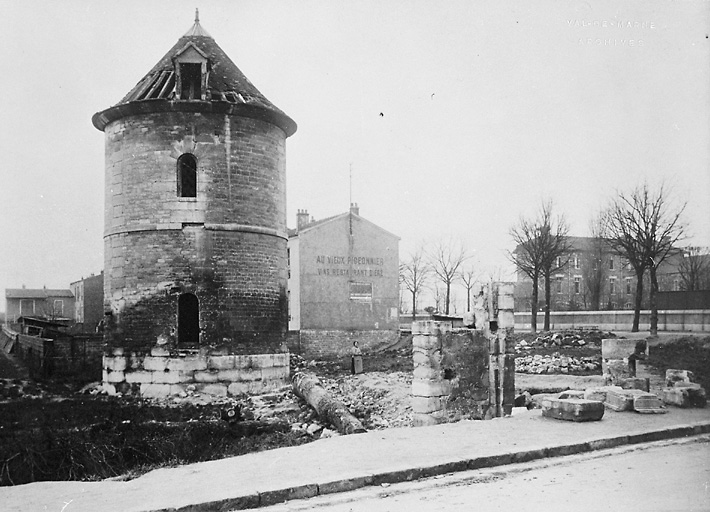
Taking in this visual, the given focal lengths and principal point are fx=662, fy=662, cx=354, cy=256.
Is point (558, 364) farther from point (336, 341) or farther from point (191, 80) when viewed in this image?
point (336, 341)

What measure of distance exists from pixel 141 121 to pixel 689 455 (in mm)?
14800

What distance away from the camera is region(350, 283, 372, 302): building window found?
4091 centimetres

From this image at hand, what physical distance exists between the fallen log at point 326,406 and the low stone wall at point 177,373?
1.39 meters

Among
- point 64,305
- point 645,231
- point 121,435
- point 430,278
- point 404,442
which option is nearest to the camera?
point 404,442

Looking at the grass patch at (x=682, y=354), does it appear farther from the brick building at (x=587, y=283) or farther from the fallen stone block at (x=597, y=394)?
the brick building at (x=587, y=283)

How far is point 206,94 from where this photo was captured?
692 inches

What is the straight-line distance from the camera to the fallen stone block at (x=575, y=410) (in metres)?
10.0

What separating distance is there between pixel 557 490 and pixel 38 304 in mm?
49595

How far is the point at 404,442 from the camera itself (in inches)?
340

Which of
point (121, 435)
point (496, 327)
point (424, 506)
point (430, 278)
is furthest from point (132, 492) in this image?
point (430, 278)

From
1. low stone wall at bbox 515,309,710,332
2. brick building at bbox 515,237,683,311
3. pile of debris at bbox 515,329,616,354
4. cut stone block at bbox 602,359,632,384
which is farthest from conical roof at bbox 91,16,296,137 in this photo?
brick building at bbox 515,237,683,311

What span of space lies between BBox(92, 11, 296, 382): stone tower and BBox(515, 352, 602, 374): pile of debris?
380 inches

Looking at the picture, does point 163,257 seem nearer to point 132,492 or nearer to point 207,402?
point 207,402

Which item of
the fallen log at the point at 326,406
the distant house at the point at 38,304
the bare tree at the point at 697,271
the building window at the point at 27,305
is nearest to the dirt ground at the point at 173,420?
the fallen log at the point at 326,406
